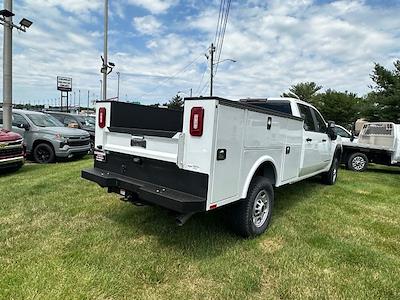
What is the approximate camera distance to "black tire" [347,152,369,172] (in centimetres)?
1163

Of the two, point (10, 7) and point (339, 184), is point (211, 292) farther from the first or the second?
point (10, 7)

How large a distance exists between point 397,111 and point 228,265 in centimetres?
2448

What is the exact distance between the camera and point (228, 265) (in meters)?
3.48

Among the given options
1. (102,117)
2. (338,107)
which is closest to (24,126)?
(102,117)

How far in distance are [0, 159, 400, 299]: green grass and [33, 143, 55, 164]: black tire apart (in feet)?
15.3

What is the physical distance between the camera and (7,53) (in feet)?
35.6

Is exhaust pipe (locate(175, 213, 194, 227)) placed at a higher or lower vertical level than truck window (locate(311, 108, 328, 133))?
lower

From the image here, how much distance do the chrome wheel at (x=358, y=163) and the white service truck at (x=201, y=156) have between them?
7.23m

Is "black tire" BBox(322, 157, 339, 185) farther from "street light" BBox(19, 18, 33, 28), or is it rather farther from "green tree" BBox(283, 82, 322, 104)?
"green tree" BBox(283, 82, 322, 104)

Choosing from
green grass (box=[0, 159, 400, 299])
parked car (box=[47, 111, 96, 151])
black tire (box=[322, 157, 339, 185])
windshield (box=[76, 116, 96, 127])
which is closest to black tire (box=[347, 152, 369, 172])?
black tire (box=[322, 157, 339, 185])

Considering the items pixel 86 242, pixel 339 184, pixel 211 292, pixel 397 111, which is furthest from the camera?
pixel 397 111

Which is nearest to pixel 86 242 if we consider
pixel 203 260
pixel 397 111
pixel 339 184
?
pixel 203 260

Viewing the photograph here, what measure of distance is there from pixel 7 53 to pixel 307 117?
9994 millimetres

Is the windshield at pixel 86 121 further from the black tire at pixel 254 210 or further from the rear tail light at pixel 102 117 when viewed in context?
the black tire at pixel 254 210
